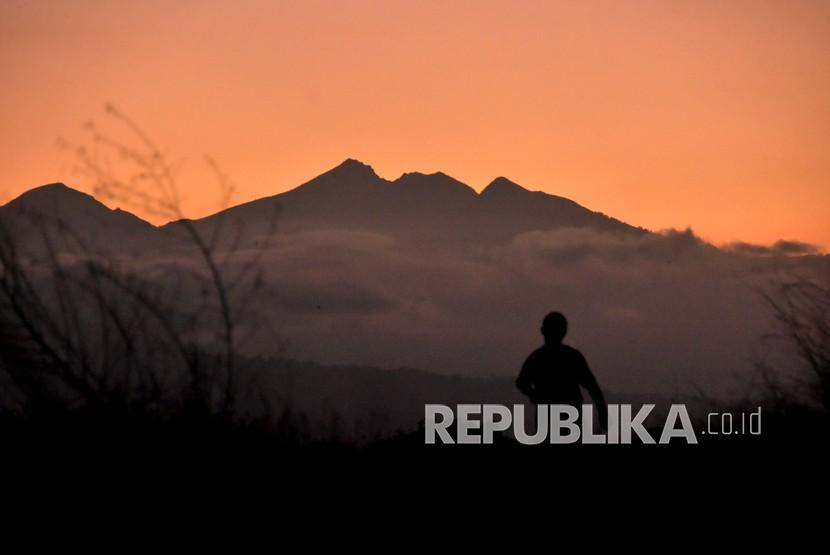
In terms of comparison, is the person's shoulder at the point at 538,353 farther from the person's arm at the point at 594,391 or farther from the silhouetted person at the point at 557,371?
the person's arm at the point at 594,391

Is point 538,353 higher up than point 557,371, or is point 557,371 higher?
point 538,353

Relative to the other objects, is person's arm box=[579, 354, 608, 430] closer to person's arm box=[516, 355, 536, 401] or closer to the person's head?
the person's head

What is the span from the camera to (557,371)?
11.5 metres

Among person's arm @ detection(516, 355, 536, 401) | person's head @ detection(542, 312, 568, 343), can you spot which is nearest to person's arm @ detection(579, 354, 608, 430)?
person's head @ detection(542, 312, 568, 343)

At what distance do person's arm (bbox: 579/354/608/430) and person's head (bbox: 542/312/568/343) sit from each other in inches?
11.8

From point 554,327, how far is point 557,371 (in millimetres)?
428

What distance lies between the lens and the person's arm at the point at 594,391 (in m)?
11.5

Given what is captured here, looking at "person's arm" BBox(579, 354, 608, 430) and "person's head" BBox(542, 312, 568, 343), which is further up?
"person's head" BBox(542, 312, 568, 343)

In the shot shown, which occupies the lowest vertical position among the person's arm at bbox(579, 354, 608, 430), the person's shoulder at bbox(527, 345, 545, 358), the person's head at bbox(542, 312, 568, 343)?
the person's arm at bbox(579, 354, 608, 430)

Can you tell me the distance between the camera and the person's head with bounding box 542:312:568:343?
11.4m

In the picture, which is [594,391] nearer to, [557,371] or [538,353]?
[557,371]

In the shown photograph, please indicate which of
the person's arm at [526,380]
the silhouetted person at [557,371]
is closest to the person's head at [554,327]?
the silhouetted person at [557,371]

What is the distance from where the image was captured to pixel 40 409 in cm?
879

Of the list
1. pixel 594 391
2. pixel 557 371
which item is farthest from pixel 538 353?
pixel 594 391
